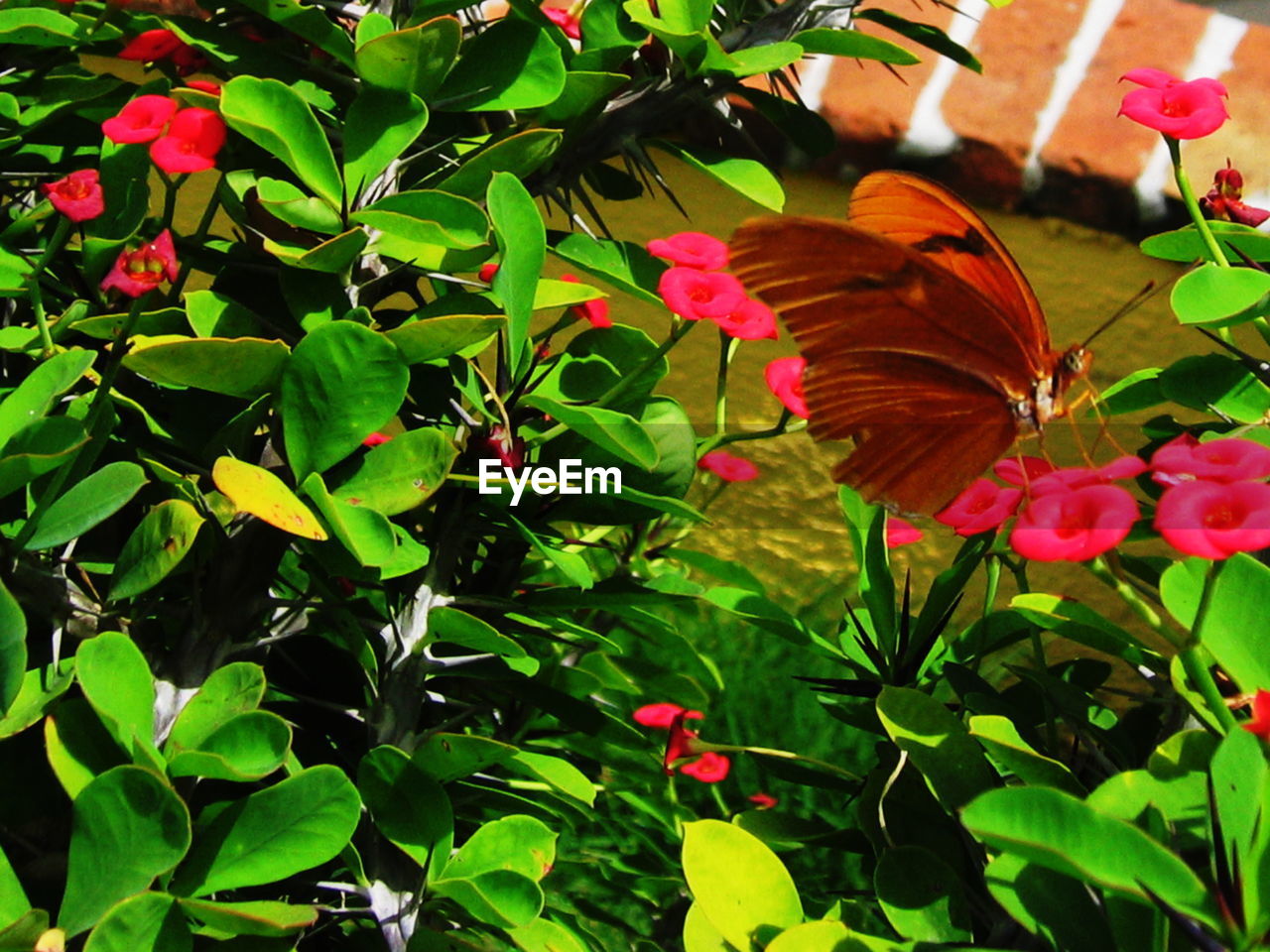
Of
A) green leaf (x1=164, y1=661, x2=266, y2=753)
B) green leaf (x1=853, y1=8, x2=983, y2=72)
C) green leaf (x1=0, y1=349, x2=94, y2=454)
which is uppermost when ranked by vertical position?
green leaf (x1=853, y1=8, x2=983, y2=72)

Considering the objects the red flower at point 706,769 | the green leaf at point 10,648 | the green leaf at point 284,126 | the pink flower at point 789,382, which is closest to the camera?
the green leaf at point 10,648

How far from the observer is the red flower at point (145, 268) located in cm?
82

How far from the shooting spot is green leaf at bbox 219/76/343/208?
782mm

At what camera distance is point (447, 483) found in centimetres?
89

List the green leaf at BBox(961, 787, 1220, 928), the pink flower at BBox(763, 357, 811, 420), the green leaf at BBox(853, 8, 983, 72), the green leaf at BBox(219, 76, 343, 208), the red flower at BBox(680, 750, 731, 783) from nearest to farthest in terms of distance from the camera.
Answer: the green leaf at BBox(961, 787, 1220, 928)
the green leaf at BBox(219, 76, 343, 208)
the pink flower at BBox(763, 357, 811, 420)
the green leaf at BBox(853, 8, 983, 72)
the red flower at BBox(680, 750, 731, 783)

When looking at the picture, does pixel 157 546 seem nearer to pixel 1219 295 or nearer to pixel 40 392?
pixel 40 392

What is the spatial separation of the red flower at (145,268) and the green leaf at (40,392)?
0.06 meters

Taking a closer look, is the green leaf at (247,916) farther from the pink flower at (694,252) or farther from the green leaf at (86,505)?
the pink flower at (694,252)

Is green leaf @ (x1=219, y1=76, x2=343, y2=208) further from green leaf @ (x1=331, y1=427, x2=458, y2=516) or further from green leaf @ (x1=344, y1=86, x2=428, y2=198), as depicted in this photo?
green leaf @ (x1=331, y1=427, x2=458, y2=516)

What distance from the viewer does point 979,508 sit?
0.76m

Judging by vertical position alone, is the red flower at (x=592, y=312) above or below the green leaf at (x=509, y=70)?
below

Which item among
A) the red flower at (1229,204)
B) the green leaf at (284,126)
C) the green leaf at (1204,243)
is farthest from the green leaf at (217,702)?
the red flower at (1229,204)

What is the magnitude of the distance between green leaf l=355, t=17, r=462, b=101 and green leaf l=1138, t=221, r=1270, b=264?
459 mm

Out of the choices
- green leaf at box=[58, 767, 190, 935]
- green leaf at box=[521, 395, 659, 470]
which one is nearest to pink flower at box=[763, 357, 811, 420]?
green leaf at box=[521, 395, 659, 470]
